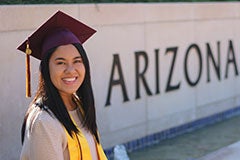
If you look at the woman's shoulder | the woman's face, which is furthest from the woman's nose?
the woman's shoulder

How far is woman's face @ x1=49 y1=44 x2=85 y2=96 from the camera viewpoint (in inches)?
103

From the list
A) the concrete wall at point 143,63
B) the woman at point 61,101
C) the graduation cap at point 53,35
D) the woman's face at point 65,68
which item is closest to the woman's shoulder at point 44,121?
the woman at point 61,101

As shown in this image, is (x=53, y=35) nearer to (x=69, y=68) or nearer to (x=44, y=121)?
(x=69, y=68)

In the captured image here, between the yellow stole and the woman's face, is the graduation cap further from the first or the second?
the yellow stole

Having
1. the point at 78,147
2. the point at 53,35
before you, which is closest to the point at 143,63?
the point at 53,35

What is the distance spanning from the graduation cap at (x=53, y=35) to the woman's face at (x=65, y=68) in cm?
4

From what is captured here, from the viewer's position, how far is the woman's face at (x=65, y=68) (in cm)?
262

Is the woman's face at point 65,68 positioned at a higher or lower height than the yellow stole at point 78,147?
higher

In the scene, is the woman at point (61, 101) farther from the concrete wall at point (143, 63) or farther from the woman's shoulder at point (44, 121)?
the concrete wall at point (143, 63)

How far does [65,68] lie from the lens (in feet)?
8.64

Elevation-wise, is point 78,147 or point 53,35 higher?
point 53,35

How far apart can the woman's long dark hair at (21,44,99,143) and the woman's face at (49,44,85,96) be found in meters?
0.02

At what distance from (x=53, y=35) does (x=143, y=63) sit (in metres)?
4.86

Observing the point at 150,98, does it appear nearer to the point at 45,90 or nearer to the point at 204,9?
the point at 204,9
